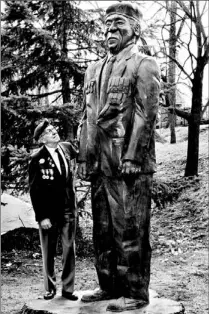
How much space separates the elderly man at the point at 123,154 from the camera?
194 inches

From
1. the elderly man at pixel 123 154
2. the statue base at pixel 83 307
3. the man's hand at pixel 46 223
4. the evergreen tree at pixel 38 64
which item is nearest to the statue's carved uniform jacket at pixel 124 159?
the elderly man at pixel 123 154

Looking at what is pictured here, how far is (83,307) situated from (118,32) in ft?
8.84

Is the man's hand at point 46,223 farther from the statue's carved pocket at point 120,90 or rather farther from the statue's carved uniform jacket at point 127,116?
the statue's carved pocket at point 120,90

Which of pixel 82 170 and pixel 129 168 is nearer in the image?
pixel 129 168

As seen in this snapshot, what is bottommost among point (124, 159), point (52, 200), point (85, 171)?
point (52, 200)

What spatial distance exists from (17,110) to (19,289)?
3448 millimetres

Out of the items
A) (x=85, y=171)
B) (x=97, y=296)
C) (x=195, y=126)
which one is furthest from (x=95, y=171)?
(x=195, y=126)

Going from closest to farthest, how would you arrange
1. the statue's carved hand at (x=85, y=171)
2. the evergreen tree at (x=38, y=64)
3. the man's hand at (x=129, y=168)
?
the man's hand at (x=129, y=168) → the statue's carved hand at (x=85, y=171) → the evergreen tree at (x=38, y=64)

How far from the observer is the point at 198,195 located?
48.5 ft

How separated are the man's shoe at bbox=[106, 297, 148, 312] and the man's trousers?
58 centimetres

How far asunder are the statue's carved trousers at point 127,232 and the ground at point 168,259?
9.76 feet

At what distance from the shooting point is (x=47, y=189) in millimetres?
5199

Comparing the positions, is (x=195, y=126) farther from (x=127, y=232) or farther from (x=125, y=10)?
(x=127, y=232)

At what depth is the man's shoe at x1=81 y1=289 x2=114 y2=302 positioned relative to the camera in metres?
5.22
